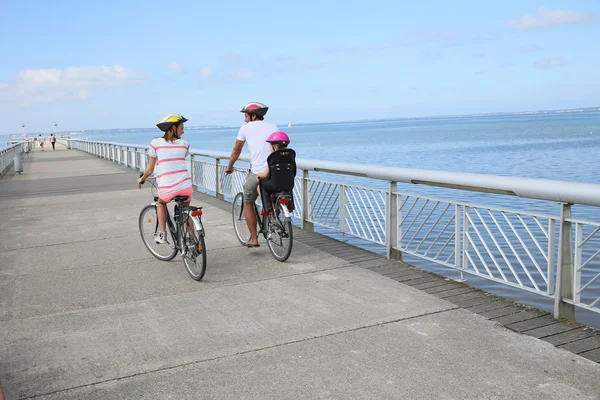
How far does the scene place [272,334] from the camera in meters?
Answer: 4.74

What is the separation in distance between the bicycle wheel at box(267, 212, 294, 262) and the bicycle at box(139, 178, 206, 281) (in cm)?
85

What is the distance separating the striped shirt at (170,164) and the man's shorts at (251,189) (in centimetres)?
95

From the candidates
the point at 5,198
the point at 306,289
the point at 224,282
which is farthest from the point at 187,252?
the point at 5,198

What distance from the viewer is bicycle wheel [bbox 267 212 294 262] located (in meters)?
7.09

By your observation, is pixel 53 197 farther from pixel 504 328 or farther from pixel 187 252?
pixel 504 328

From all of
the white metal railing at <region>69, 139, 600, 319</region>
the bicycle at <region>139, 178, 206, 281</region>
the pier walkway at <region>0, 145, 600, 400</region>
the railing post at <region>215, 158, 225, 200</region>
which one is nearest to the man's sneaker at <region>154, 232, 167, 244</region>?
the bicycle at <region>139, 178, 206, 281</region>

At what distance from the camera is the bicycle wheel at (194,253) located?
20.7 ft

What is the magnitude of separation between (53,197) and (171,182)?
10.0 m

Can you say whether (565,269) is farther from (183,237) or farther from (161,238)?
(161,238)

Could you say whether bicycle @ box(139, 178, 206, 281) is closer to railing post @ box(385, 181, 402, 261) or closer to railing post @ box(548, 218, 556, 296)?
railing post @ box(385, 181, 402, 261)

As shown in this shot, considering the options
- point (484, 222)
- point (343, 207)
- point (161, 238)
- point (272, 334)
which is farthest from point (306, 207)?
point (272, 334)

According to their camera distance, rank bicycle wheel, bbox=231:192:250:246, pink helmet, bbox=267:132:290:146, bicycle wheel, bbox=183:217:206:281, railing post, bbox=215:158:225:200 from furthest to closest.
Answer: railing post, bbox=215:158:225:200
bicycle wheel, bbox=231:192:250:246
pink helmet, bbox=267:132:290:146
bicycle wheel, bbox=183:217:206:281

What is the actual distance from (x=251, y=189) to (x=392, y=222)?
175cm

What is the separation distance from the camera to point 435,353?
4.24 meters
